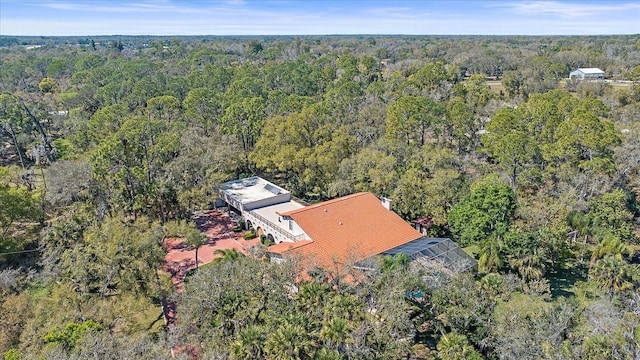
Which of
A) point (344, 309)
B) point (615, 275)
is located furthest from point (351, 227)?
point (615, 275)

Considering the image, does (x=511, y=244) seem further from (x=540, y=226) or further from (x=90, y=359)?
(x=90, y=359)

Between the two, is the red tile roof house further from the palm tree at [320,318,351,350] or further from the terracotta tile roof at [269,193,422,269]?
the palm tree at [320,318,351,350]

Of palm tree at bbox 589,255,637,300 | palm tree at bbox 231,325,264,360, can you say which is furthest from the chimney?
palm tree at bbox 231,325,264,360

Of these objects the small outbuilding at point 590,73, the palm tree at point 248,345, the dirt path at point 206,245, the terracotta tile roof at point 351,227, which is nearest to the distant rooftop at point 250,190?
the dirt path at point 206,245

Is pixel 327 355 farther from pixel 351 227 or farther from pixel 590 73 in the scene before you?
pixel 590 73

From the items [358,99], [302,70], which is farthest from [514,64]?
[358,99]

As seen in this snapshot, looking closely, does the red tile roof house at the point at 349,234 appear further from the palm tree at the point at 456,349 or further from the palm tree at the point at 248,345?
the palm tree at the point at 456,349
